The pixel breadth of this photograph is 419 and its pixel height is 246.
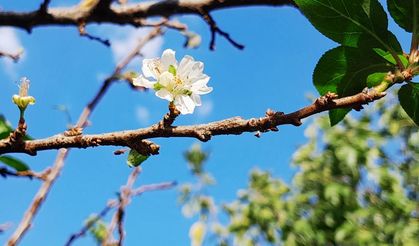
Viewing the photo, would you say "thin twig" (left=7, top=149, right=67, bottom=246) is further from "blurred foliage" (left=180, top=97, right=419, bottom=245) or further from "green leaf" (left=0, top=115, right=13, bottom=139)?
"blurred foliage" (left=180, top=97, right=419, bottom=245)

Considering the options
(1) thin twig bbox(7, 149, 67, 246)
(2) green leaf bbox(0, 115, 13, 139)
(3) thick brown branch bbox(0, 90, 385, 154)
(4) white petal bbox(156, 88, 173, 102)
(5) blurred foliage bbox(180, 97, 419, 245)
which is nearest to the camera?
(3) thick brown branch bbox(0, 90, 385, 154)

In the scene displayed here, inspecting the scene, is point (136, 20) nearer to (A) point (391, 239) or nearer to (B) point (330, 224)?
(A) point (391, 239)

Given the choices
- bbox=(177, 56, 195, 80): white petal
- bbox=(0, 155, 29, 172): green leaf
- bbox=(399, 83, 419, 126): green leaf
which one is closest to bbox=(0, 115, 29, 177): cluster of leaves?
bbox=(0, 155, 29, 172): green leaf

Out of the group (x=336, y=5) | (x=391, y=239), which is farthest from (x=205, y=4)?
→ (x=391, y=239)

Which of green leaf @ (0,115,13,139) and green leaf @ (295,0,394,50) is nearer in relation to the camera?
green leaf @ (295,0,394,50)

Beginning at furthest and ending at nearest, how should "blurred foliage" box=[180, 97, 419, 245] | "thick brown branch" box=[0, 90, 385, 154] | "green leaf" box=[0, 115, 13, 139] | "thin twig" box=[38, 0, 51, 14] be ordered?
"blurred foliage" box=[180, 97, 419, 245], "thin twig" box=[38, 0, 51, 14], "green leaf" box=[0, 115, 13, 139], "thick brown branch" box=[0, 90, 385, 154]

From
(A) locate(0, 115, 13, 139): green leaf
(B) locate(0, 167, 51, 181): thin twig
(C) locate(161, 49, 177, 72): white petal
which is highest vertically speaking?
(C) locate(161, 49, 177, 72): white petal

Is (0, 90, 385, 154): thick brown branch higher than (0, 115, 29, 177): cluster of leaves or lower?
higher
